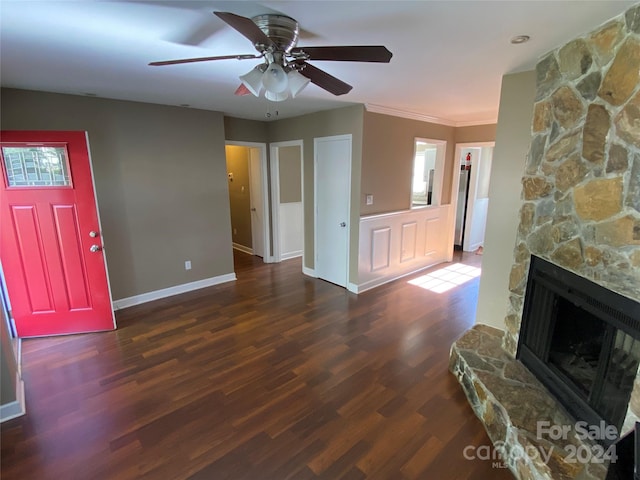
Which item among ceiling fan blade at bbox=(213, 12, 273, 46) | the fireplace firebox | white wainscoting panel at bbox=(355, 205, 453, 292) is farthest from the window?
ceiling fan blade at bbox=(213, 12, 273, 46)

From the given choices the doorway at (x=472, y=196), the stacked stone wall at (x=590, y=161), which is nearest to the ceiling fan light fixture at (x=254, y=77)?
the stacked stone wall at (x=590, y=161)

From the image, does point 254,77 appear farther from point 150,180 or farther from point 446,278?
point 446,278

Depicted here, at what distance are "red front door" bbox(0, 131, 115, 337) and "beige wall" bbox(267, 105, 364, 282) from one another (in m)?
2.65

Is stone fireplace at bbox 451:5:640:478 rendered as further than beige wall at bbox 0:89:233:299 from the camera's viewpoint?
No

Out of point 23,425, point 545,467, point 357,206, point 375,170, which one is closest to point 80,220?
point 23,425

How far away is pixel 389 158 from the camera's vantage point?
4305mm

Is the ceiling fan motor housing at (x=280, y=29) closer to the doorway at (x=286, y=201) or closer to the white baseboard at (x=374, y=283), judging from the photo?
the white baseboard at (x=374, y=283)

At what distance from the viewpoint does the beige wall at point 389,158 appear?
4.04 meters

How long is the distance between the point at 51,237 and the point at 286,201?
131 inches

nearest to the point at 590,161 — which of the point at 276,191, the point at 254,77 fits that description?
the point at 254,77

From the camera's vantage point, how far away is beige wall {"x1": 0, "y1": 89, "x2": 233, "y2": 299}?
330 cm

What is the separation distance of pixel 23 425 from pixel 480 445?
118 inches

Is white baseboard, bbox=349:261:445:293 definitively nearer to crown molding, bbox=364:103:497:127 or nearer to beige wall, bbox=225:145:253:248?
crown molding, bbox=364:103:497:127

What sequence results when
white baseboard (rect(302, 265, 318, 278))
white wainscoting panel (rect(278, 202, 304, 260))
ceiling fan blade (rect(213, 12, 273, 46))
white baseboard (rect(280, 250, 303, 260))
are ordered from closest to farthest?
ceiling fan blade (rect(213, 12, 273, 46)) < white baseboard (rect(302, 265, 318, 278)) < white wainscoting panel (rect(278, 202, 304, 260)) < white baseboard (rect(280, 250, 303, 260))
